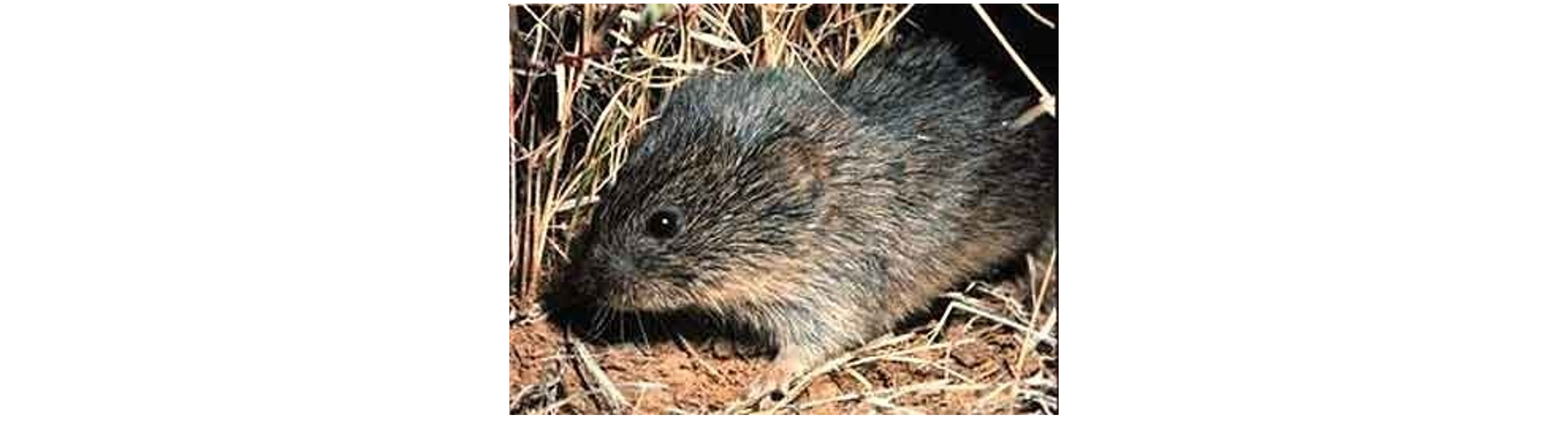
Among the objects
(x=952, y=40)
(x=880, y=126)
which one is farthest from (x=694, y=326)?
(x=952, y=40)

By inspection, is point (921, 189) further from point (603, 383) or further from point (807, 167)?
point (603, 383)

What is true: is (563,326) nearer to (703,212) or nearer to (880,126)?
(703,212)

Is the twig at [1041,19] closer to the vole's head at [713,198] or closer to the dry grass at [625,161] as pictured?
the dry grass at [625,161]

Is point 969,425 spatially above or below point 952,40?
below

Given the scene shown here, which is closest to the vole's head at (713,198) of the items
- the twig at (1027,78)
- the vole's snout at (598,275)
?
the vole's snout at (598,275)

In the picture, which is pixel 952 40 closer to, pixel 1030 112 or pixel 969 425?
pixel 1030 112

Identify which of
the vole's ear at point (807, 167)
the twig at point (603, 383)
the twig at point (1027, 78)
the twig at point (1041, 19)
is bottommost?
the twig at point (603, 383)

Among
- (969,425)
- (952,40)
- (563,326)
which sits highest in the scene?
(952,40)
